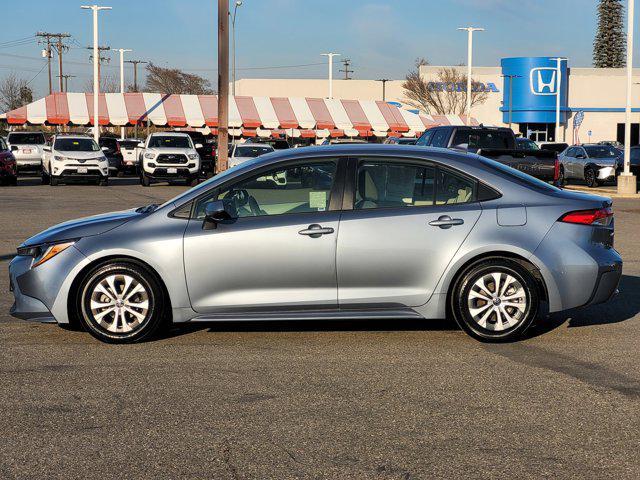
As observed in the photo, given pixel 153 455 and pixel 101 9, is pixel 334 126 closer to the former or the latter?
pixel 101 9

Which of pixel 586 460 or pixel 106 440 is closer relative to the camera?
pixel 586 460

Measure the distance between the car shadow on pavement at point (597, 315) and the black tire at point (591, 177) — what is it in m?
26.3

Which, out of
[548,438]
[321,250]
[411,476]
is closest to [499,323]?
[321,250]

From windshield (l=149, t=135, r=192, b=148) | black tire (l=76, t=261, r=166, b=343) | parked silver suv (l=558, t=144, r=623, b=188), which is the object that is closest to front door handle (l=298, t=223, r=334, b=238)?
black tire (l=76, t=261, r=166, b=343)

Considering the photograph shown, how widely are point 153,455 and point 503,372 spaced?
2817mm

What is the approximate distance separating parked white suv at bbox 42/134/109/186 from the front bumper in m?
27.9

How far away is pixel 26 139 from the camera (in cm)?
4206

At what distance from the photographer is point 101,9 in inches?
2058

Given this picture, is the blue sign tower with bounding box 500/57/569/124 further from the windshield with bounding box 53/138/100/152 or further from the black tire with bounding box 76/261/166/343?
the black tire with bounding box 76/261/166/343

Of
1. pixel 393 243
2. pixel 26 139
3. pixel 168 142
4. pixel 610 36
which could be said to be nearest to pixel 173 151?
pixel 168 142

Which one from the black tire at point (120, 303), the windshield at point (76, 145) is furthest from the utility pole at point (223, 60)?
the black tire at point (120, 303)

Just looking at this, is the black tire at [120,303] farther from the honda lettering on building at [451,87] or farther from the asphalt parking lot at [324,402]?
the honda lettering on building at [451,87]

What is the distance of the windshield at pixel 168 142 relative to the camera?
120ft

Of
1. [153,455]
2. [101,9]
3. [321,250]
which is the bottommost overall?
[153,455]
